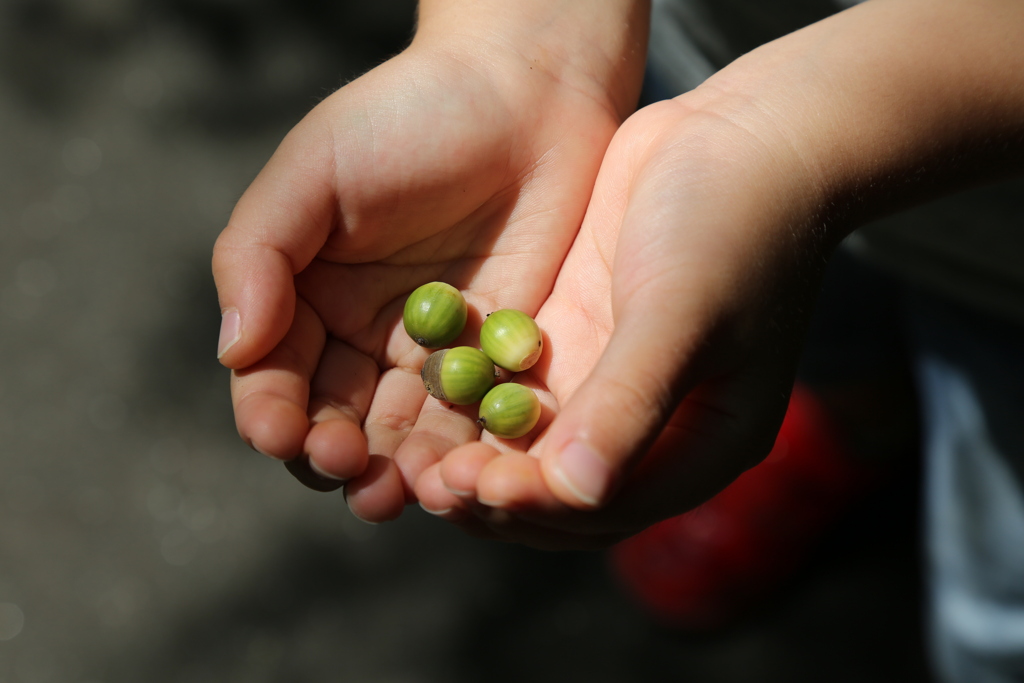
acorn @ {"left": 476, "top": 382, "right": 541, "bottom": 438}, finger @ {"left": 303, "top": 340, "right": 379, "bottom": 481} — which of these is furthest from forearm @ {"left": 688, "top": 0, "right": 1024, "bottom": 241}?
finger @ {"left": 303, "top": 340, "right": 379, "bottom": 481}

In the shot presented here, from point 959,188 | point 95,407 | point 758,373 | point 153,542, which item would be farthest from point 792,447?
point 95,407

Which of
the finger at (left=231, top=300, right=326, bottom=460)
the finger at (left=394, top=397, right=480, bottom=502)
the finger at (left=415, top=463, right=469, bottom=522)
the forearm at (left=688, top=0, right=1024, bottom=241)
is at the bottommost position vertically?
the finger at (left=394, top=397, right=480, bottom=502)

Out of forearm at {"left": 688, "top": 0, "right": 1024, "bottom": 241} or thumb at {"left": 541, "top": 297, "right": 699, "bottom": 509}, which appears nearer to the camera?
thumb at {"left": 541, "top": 297, "right": 699, "bottom": 509}

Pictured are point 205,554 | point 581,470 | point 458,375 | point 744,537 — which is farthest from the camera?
point 205,554

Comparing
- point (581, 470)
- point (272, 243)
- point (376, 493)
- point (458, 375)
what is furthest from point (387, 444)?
point (581, 470)

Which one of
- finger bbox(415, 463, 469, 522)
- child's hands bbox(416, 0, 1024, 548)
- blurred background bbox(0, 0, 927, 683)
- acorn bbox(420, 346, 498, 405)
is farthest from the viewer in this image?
blurred background bbox(0, 0, 927, 683)

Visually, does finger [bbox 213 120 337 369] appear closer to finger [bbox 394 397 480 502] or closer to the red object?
finger [bbox 394 397 480 502]

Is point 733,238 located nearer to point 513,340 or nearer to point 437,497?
point 513,340
